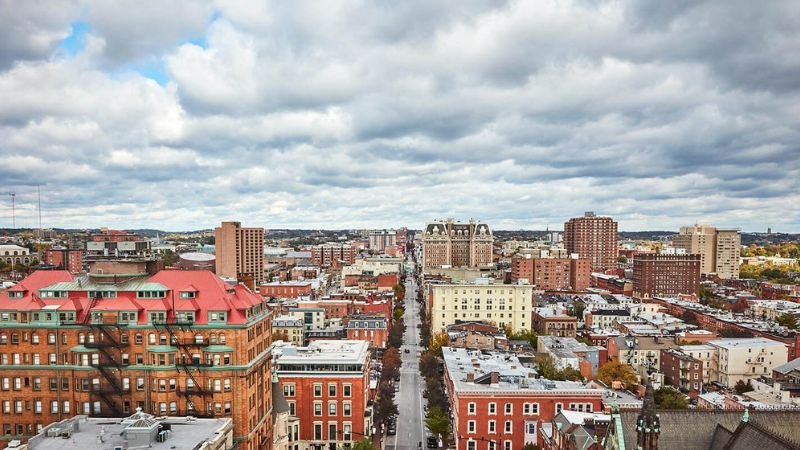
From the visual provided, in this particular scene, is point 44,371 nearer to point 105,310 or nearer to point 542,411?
point 105,310

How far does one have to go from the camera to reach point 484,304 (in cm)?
17600

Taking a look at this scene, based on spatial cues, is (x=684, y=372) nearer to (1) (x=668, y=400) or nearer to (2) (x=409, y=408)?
(1) (x=668, y=400)

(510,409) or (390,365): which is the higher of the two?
(510,409)

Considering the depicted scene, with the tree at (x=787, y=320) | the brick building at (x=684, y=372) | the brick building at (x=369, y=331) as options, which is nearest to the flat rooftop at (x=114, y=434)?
the brick building at (x=369, y=331)

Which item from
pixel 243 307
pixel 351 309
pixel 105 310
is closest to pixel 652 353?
pixel 351 309

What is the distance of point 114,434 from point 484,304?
5125 inches

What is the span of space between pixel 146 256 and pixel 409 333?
5069 inches

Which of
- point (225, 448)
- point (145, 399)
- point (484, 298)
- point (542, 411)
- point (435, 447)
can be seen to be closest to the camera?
point (225, 448)

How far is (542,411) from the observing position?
9144cm

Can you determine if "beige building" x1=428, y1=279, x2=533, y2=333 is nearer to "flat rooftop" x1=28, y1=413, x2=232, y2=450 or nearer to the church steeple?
"flat rooftop" x1=28, y1=413, x2=232, y2=450

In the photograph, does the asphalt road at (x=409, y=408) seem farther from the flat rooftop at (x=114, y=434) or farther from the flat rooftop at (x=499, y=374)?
the flat rooftop at (x=114, y=434)

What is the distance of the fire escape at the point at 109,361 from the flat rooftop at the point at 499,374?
160ft

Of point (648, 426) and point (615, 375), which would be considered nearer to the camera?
point (648, 426)

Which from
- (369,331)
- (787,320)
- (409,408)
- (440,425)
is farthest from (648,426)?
(787,320)
